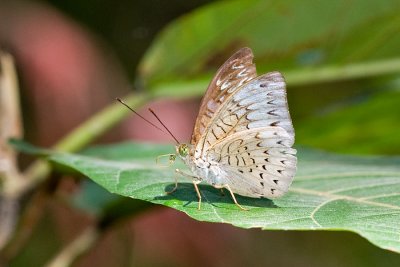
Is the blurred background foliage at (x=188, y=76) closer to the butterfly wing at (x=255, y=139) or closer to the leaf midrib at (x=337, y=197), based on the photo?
the butterfly wing at (x=255, y=139)

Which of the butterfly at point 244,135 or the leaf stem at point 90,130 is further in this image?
the leaf stem at point 90,130

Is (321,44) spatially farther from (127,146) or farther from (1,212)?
A: (1,212)

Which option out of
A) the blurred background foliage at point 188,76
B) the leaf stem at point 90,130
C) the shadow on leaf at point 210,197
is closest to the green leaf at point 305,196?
the shadow on leaf at point 210,197

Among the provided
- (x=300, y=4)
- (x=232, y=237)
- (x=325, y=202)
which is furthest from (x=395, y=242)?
(x=232, y=237)

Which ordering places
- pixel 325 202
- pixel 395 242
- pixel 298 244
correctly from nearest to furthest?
pixel 395 242, pixel 325 202, pixel 298 244

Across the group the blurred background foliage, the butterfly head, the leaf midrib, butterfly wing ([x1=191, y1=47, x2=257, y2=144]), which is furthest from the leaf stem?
the leaf midrib

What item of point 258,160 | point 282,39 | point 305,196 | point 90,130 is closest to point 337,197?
point 305,196
